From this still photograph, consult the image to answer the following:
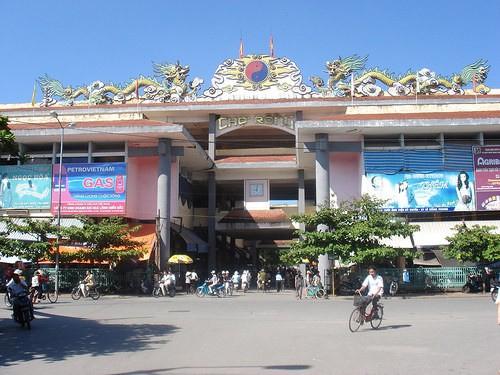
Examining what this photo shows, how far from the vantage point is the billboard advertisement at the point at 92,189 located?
98.7 feet

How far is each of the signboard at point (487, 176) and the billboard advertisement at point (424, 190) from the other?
0.40 meters

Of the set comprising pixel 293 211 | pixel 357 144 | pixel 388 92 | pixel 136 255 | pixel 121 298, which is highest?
pixel 388 92

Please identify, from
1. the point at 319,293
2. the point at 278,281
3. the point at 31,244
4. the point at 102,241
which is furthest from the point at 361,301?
the point at 278,281

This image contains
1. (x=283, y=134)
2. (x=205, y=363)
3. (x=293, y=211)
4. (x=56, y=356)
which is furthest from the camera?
(x=283, y=134)

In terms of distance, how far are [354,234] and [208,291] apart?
8.17 metres

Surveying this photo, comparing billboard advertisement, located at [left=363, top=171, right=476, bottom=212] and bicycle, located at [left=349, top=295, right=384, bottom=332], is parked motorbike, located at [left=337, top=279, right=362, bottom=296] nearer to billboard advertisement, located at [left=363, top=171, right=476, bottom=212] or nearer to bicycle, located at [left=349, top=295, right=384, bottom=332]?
billboard advertisement, located at [left=363, top=171, right=476, bottom=212]

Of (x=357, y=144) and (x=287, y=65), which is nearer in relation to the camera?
(x=357, y=144)

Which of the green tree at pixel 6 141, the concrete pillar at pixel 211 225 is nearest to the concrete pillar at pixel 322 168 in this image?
the concrete pillar at pixel 211 225

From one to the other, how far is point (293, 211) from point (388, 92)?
11751 millimetres

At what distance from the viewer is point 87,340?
11164mm

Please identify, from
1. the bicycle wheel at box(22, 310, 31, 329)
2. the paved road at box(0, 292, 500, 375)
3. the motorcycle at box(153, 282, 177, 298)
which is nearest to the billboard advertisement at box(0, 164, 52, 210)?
the motorcycle at box(153, 282, 177, 298)

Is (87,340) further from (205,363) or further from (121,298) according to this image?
(121,298)

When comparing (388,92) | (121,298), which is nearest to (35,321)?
(121,298)

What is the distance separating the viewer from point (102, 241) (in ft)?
85.9
